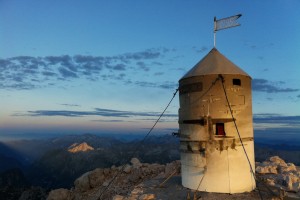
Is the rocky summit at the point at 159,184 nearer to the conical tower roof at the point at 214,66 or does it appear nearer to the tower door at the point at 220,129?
the tower door at the point at 220,129

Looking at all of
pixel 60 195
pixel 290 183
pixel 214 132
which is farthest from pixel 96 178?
pixel 290 183

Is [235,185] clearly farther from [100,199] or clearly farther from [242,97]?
[100,199]

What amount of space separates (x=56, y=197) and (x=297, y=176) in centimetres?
2163

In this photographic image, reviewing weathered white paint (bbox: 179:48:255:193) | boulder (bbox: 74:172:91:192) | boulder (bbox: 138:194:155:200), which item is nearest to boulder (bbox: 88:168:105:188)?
boulder (bbox: 74:172:91:192)

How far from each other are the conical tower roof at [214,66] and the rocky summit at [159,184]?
6.75 metres

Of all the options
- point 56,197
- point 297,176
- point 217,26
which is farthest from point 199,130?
point 56,197

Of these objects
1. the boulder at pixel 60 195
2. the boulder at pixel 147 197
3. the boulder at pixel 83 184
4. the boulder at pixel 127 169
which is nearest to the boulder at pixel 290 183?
the boulder at pixel 147 197

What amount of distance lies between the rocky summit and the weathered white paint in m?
0.81

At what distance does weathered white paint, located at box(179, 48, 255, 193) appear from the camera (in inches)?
695

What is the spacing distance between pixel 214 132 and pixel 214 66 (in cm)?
413

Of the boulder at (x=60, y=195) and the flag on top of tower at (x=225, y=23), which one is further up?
the flag on top of tower at (x=225, y=23)

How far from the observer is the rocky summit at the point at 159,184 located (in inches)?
684

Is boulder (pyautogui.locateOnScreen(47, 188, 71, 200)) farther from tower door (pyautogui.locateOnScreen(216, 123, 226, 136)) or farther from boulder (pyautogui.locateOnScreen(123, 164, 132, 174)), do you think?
tower door (pyautogui.locateOnScreen(216, 123, 226, 136))

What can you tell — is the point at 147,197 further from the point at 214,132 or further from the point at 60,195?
the point at 60,195
